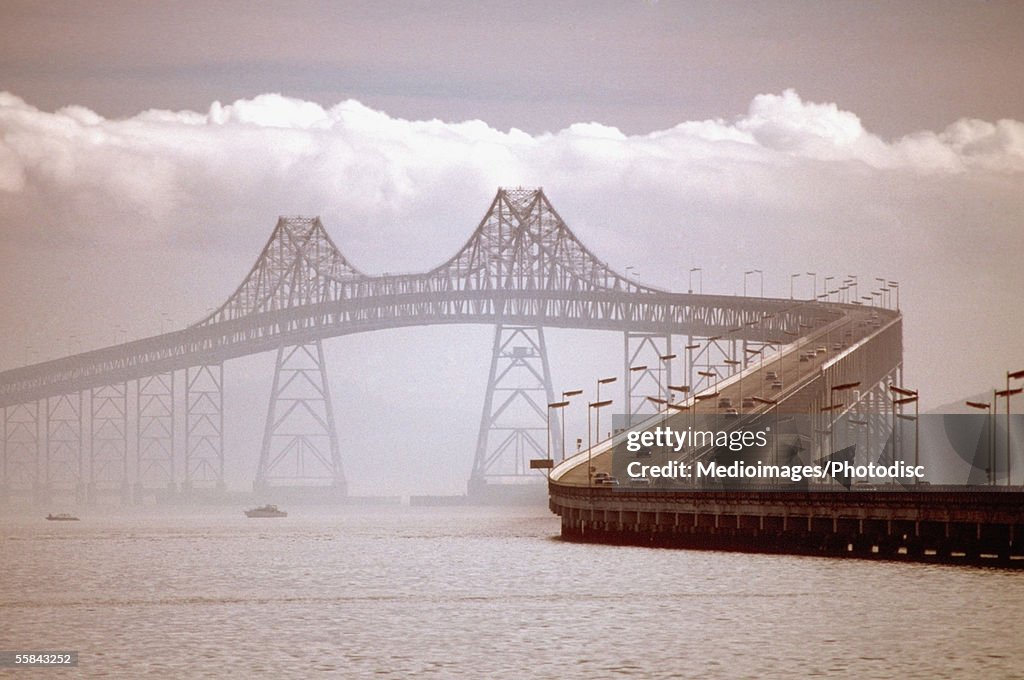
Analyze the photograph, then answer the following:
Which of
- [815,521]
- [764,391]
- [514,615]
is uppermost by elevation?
[764,391]

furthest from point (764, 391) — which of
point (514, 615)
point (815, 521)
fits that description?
point (514, 615)

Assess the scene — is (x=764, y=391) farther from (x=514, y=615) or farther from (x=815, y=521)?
(x=514, y=615)

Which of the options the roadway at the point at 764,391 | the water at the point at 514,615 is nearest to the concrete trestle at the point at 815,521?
the water at the point at 514,615

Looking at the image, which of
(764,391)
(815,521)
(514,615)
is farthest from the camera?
(764,391)

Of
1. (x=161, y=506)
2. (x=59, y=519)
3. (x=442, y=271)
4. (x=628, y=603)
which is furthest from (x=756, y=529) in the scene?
(x=161, y=506)

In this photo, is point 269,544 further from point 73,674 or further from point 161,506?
point 161,506

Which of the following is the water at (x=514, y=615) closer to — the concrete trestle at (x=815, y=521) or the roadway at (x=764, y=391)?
the concrete trestle at (x=815, y=521)

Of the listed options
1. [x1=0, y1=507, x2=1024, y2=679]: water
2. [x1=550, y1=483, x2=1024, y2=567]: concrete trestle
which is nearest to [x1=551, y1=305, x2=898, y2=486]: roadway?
[x1=550, y1=483, x2=1024, y2=567]: concrete trestle

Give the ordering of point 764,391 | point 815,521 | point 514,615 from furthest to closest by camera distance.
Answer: point 764,391
point 815,521
point 514,615
